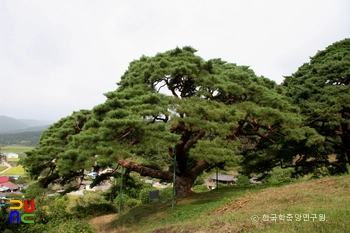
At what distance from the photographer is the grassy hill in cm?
438

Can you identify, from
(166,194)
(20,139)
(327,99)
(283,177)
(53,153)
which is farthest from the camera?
(20,139)

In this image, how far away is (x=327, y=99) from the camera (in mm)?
10406

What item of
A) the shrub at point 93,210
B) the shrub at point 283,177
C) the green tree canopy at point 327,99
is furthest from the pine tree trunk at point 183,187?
the shrub at point 283,177

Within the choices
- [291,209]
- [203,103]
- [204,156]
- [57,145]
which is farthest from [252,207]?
[57,145]

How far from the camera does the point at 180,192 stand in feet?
32.9

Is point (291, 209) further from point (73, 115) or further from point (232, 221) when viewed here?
point (73, 115)

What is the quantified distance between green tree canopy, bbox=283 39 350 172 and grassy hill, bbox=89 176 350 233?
3837 millimetres

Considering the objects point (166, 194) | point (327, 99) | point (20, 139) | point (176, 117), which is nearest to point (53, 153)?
point (176, 117)

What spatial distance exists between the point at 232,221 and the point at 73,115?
8.65m

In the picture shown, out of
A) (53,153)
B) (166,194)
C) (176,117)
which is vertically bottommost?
(166,194)

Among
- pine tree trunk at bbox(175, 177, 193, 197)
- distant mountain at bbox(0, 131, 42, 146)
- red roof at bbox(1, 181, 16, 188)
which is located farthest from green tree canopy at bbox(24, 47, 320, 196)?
distant mountain at bbox(0, 131, 42, 146)

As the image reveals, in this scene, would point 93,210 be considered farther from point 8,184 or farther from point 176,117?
point 8,184

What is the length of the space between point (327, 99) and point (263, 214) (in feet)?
23.7

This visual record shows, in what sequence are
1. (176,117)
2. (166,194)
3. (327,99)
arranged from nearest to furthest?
(176,117) < (327,99) < (166,194)
